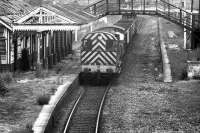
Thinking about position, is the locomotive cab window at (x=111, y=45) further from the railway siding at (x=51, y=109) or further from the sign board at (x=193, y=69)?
the sign board at (x=193, y=69)

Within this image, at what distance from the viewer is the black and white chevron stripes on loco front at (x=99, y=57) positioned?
2228 centimetres

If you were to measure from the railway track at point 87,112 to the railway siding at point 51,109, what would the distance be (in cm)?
55

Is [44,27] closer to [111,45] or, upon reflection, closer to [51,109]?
[111,45]

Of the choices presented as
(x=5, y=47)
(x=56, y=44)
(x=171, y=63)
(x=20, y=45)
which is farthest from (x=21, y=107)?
(x=56, y=44)

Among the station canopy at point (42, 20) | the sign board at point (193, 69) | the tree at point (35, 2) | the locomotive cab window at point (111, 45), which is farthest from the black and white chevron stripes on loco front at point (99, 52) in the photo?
the tree at point (35, 2)

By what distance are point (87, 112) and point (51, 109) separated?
1.33 m

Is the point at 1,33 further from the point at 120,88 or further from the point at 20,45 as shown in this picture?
the point at 120,88

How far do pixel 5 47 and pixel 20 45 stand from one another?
2.16 meters

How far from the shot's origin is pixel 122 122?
15.2 metres

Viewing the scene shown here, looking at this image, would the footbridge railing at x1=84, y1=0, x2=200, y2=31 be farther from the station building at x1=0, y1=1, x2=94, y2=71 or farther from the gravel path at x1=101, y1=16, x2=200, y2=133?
the gravel path at x1=101, y1=16, x2=200, y2=133

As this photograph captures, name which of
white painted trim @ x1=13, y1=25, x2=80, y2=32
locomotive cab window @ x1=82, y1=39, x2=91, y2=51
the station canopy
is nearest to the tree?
A: the station canopy

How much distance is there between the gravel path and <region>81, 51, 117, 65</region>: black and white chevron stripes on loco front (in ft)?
3.87

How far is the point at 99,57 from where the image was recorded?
2228 cm

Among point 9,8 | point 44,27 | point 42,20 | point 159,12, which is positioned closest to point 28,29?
point 44,27
